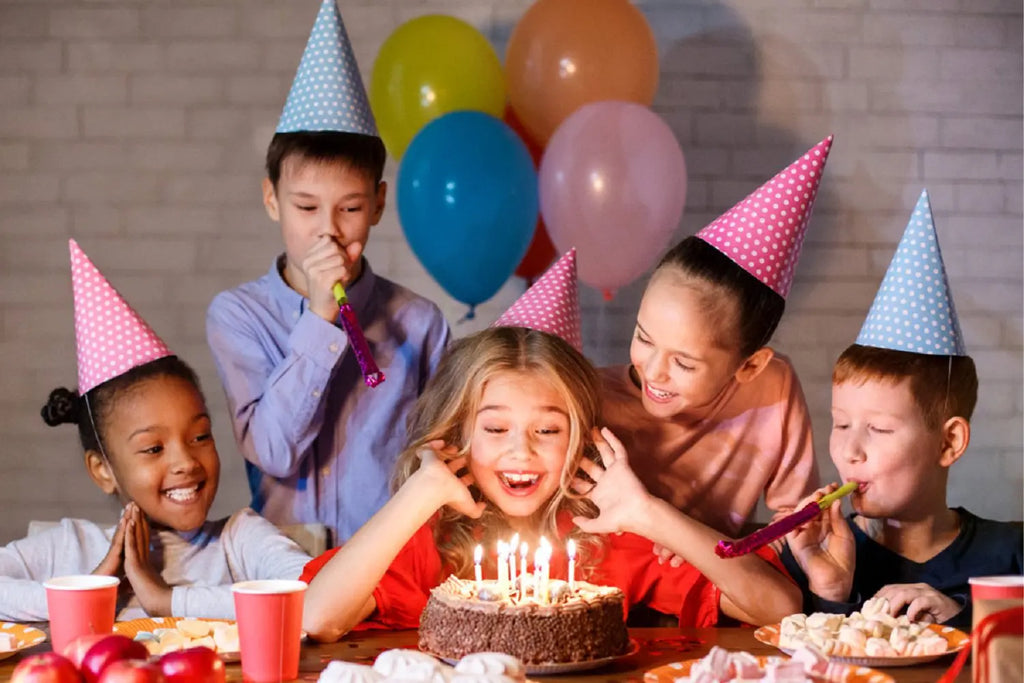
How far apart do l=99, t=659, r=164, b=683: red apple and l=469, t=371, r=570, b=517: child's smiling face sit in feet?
3.21

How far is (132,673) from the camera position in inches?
50.8

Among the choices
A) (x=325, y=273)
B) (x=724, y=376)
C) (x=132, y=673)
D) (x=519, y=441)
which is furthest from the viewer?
(x=325, y=273)

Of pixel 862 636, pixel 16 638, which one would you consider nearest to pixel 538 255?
pixel 862 636

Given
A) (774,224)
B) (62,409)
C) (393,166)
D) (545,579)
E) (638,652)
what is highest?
(393,166)

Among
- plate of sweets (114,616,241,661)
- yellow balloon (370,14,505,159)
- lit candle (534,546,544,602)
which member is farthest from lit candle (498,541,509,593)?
yellow balloon (370,14,505,159)

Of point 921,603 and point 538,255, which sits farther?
point 538,255

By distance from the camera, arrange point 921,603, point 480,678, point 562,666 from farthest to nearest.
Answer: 1. point 921,603
2. point 562,666
3. point 480,678

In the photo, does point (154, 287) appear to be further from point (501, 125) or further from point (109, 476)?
point (501, 125)

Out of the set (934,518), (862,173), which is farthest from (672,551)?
(862,173)

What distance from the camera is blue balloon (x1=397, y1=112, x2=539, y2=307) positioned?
257cm

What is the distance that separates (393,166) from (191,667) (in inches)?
77.2

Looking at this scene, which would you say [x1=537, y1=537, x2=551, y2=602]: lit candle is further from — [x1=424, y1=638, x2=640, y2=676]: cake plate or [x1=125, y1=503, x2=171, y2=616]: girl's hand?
[x1=125, y1=503, x2=171, y2=616]: girl's hand

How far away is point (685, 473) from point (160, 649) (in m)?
1.17

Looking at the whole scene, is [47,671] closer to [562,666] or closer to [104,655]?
[104,655]
